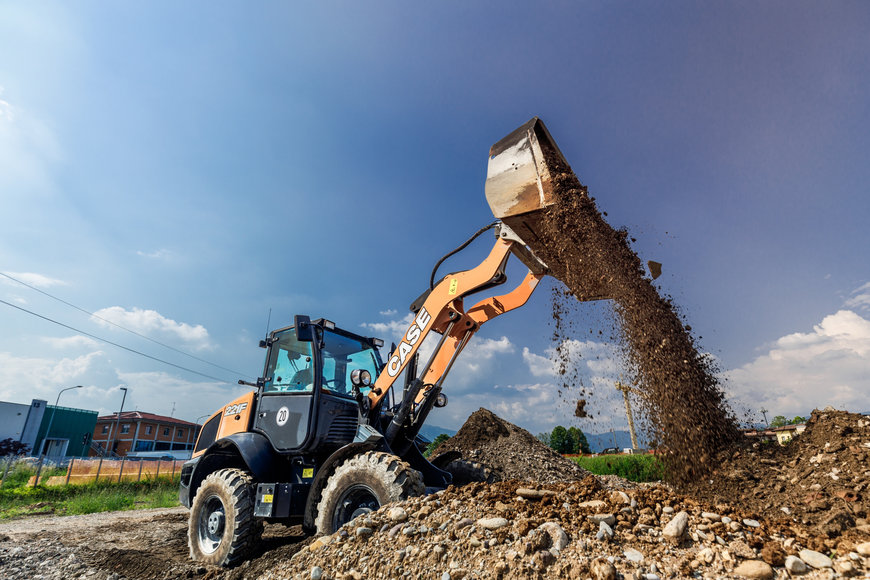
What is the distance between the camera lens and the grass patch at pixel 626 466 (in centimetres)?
1576

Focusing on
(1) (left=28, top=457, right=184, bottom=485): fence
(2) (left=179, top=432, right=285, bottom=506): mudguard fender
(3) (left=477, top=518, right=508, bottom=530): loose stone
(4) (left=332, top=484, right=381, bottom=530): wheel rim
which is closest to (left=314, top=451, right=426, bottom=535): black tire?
(4) (left=332, top=484, right=381, bottom=530): wheel rim

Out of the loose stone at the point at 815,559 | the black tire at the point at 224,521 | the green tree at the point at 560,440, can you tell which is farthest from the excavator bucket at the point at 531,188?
the green tree at the point at 560,440

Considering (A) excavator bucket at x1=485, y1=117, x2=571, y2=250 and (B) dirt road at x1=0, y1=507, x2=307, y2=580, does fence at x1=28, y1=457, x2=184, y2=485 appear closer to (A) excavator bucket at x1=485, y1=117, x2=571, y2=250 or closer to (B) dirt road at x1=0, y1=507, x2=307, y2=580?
(B) dirt road at x1=0, y1=507, x2=307, y2=580

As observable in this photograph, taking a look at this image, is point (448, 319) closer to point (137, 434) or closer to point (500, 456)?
point (500, 456)

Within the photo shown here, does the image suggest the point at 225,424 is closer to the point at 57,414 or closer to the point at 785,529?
the point at 785,529

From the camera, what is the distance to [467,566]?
3.10 m

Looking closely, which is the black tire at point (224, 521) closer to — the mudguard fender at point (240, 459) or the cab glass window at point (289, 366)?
the mudguard fender at point (240, 459)

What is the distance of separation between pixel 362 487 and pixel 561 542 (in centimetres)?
228

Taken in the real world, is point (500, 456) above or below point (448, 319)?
below

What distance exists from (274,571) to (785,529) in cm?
383

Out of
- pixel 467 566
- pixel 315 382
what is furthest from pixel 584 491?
pixel 315 382

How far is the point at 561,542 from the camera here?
9.92 ft

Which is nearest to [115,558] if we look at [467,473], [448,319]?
[467,473]

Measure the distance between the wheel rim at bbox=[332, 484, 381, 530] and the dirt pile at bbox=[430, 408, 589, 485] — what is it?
1834 millimetres
